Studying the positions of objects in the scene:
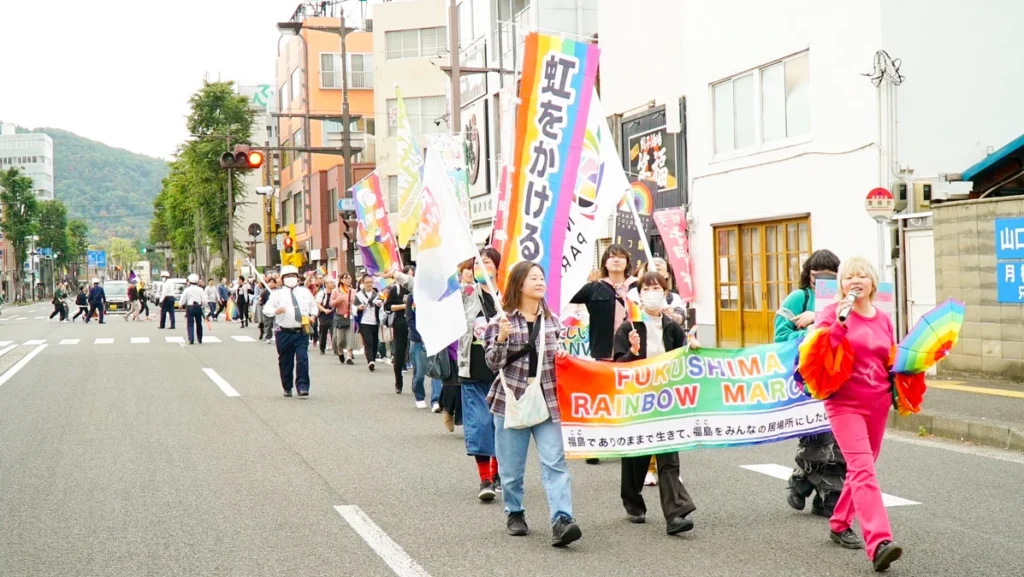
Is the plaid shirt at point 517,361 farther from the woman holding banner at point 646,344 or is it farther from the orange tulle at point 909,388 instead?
the orange tulle at point 909,388

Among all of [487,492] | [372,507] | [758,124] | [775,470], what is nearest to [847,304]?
[487,492]

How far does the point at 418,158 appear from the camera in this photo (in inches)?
550

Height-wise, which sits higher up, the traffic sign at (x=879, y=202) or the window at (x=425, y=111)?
the window at (x=425, y=111)

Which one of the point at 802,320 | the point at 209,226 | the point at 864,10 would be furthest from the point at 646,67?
the point at 209,226

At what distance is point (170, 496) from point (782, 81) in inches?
549

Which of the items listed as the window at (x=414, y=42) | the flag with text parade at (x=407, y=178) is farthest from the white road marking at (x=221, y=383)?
the window at (x=414, y=42)

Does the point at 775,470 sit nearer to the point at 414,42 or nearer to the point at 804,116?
the point at 804,116

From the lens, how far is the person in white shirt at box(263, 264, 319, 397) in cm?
1577

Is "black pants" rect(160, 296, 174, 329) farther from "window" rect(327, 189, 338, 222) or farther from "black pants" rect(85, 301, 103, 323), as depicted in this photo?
"window" rect(327, 189, 338, 222)

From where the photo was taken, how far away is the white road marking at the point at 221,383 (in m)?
16.5

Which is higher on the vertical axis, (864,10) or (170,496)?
(864,10)

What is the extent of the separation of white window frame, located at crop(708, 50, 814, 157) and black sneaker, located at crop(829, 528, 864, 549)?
41.6 ft

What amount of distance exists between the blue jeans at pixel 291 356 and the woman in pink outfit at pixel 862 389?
10.7 metres

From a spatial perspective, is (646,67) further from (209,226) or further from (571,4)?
(209,226)
